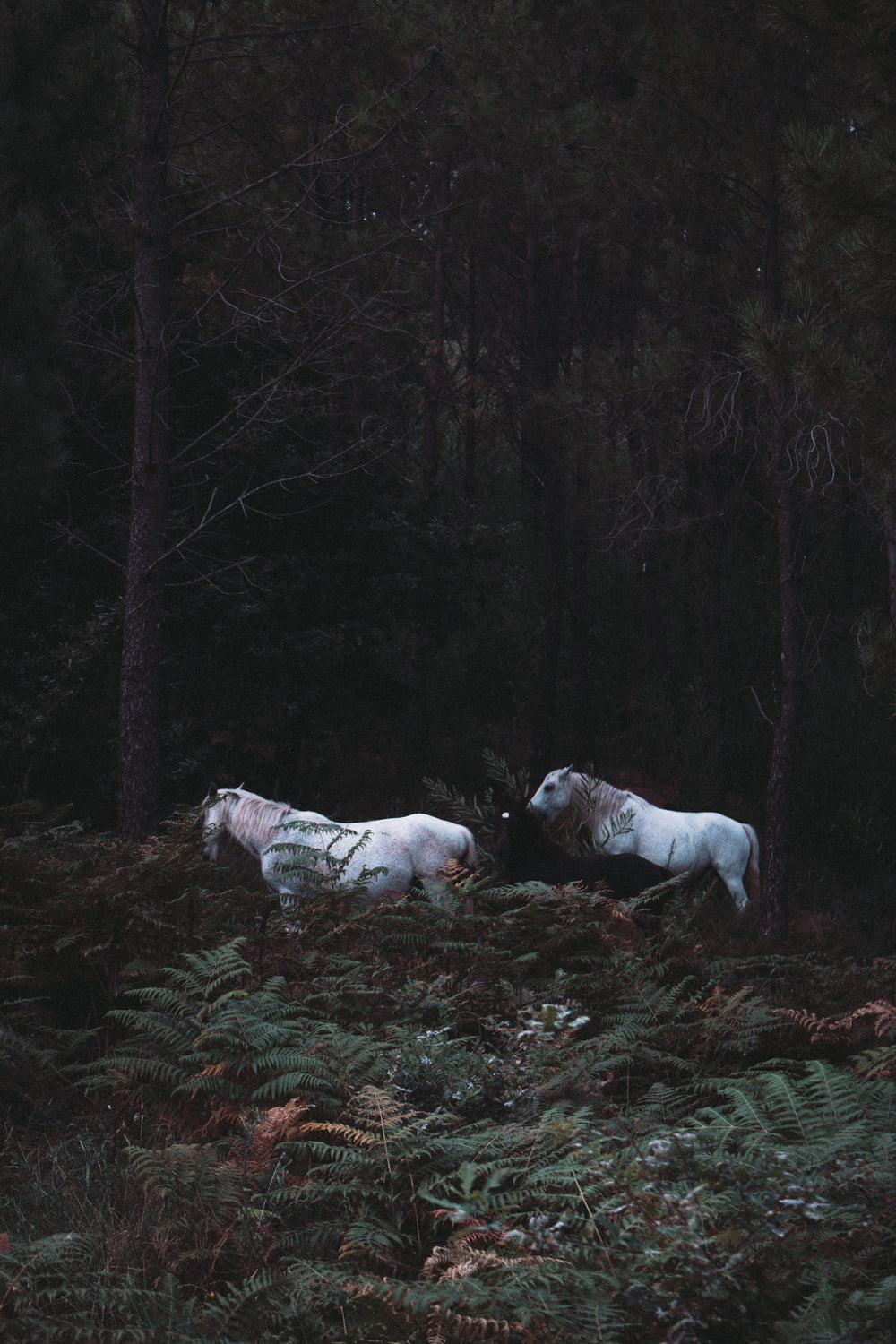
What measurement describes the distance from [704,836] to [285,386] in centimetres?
771

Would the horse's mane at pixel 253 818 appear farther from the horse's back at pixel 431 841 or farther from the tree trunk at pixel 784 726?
the tree trunk at pixel 784 726

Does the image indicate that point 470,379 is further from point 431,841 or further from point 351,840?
point 351,840

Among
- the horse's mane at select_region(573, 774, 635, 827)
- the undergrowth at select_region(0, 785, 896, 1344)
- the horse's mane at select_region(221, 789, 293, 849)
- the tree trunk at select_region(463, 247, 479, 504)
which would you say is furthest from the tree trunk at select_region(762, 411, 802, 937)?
the tree trunk at select_region(463, 247, 479, 504)

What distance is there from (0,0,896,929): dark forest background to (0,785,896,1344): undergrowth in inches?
153

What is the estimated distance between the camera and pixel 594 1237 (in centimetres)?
273

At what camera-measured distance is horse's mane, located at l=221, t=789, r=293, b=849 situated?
8.57 m

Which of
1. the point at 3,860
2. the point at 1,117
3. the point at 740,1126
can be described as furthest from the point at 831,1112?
the point at 1,117

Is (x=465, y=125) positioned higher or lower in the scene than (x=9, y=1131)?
higher

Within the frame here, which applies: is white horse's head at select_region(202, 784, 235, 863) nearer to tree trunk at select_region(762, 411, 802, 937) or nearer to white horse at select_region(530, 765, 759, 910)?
white horse at select_region(530, 765, 759, 910)

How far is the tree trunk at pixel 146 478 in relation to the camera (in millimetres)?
9305

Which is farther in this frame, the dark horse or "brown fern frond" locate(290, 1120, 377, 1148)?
the dark horse

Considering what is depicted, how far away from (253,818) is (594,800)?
3427 millimetres

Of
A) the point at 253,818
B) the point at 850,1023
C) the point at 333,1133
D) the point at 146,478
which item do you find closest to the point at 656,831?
the point at 253,818

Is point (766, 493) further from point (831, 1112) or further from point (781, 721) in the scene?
point (831, 1112)
